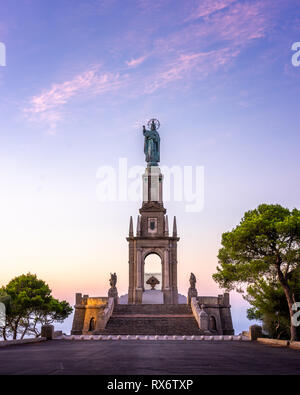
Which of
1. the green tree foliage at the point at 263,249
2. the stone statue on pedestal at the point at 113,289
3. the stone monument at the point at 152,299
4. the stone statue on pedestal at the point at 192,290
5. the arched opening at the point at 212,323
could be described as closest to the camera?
the green tree foliage at the point at 263,249

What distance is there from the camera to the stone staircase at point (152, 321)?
38125 mm

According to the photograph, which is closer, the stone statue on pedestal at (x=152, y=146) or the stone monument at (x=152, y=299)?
the stone monument at (x=152, y=299)

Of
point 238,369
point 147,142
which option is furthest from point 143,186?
point 238,369

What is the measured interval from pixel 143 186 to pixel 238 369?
47.4 m

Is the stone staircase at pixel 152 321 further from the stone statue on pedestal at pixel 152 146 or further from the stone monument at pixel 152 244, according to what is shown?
the stone statue on pedestal at pixel 152 146

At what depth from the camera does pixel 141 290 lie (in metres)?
53.9

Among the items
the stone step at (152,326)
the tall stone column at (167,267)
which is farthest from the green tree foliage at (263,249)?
the tall stone column at (167,267)

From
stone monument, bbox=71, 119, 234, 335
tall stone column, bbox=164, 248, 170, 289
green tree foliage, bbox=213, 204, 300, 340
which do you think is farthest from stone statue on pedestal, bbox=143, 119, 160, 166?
green tree foliage, bbox=213, 204, 300, 340

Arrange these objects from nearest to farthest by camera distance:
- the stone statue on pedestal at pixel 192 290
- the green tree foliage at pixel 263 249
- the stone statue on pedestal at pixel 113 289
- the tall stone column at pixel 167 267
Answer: the green tree foliage at pixel 263 249 < the stone statue on pedestal at pixel 192 290 < the stone statue on pedestal at pixel 113 289 < the tall stone column at pixel 167 267

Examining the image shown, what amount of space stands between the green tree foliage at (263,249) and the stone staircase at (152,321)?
712 centimetres

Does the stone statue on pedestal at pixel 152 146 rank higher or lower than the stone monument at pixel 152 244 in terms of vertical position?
higher

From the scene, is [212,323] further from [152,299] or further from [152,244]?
[152,244]

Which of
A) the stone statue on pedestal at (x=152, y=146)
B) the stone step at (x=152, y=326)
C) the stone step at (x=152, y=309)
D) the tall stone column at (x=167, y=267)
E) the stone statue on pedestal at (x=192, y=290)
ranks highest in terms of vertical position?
the stone statue on pedestal at (x=152, y=146)
